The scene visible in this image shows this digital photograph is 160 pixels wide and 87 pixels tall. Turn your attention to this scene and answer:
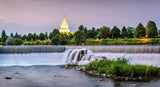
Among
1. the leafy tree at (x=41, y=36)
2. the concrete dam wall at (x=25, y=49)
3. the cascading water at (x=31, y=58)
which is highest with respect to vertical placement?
the leafy tree at (x=41, y=36)

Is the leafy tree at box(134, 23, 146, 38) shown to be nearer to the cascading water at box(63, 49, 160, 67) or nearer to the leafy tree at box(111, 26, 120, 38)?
the leafy tree at box(111, 26, 120, 38)

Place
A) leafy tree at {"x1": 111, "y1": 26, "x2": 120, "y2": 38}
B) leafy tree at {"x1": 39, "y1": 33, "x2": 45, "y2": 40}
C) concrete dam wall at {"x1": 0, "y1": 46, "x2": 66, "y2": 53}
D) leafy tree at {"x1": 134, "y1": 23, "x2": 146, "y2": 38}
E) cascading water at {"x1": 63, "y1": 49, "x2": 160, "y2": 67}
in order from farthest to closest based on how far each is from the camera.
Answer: leafy tree at {"x1": 39, "y1": 33, "x2": 45, "y2": 40}, leafy tree at {"x1": 111, "y1": 26, "x2": 120, "y2": 38}, leafy tree at {"x1": 134, "y1": 23, "x2": 146, "y2": 38}, concrete dam wall at {"x1": 0, "y1": 46, "x2": 66, "y2": 53}, cascading water at {"x1": 63, "y1": 49, "x2": 160, "y2": 67}

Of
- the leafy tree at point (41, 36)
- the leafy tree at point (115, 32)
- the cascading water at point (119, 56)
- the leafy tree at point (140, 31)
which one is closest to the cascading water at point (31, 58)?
the cascading water at point (119, 56)

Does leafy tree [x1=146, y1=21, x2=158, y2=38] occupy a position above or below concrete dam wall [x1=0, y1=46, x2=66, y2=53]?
above

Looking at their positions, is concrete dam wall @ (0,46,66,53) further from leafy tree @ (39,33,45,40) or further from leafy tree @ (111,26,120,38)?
leafy tree @ (39,33,45,40)

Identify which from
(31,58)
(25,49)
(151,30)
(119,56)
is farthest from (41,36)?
(119,56)

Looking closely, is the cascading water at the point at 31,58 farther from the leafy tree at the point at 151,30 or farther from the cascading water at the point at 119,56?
the leafy tree at the point at 151,30

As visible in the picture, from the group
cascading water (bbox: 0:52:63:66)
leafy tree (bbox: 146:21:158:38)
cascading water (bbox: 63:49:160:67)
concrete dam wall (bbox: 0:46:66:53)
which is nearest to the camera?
cascading water (bbox: 63:49:160:67)

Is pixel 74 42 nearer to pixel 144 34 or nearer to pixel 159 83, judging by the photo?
pixel 144 34

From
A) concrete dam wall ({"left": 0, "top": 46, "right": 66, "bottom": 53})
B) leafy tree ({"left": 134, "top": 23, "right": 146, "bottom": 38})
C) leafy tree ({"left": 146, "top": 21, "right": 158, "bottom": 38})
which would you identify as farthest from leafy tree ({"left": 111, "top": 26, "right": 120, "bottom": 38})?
concrete dam wall ({"left": 0, "top": 46, "right": 66, "bottom": 53})

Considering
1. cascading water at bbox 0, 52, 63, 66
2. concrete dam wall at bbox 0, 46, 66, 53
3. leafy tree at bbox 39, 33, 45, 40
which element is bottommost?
cascading water at bbox 0, 52, 63, 66

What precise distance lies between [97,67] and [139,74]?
4.42 m

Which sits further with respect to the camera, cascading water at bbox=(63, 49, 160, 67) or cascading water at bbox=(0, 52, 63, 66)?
cascading water at bbox=(0, 52, 63, 66)

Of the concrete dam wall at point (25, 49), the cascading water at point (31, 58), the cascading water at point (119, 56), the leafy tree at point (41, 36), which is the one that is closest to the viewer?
the cascading water at point (119, 56)
